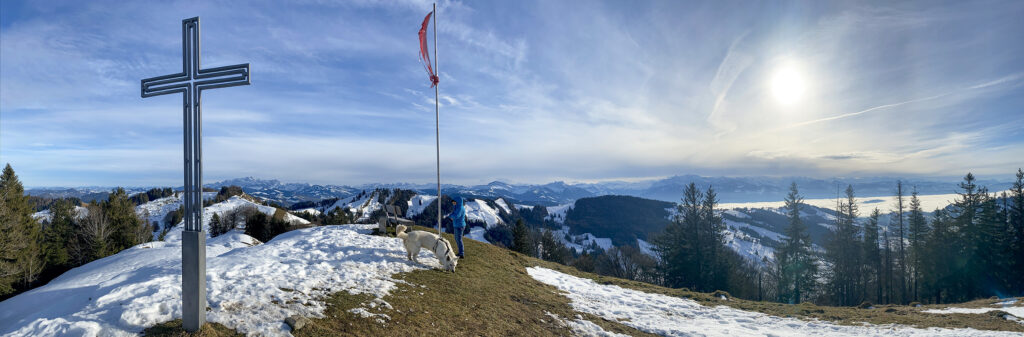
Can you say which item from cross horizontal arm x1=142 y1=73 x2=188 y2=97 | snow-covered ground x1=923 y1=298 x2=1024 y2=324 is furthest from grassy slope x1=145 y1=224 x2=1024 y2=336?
Answer: cross horizontal arm x1=142 y1=73 x2=188 y2=97

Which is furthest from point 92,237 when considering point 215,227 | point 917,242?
point 917,242

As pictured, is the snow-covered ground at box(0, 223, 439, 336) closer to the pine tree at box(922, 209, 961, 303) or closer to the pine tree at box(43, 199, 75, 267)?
the pine tree at box(43, 199, 75, 267)

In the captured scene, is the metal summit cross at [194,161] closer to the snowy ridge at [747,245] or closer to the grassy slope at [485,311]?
the grassy slope at [485,311]

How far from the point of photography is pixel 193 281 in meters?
5.61

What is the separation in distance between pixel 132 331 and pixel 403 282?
5.31m

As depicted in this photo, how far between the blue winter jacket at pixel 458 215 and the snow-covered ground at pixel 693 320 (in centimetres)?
457

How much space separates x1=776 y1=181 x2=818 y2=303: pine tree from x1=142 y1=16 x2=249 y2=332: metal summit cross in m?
51.8

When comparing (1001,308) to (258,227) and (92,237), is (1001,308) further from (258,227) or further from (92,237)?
(258,227)

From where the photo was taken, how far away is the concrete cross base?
557 cm

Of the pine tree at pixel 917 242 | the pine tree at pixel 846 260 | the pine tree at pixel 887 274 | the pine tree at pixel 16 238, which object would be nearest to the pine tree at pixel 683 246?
the pine tree at pixel 846 260

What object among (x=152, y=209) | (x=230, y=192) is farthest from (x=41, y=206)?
(x=230, y=192)

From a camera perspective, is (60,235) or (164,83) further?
(60,235)

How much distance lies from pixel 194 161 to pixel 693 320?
14.7 m

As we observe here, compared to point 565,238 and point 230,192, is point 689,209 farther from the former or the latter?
point 230,192
